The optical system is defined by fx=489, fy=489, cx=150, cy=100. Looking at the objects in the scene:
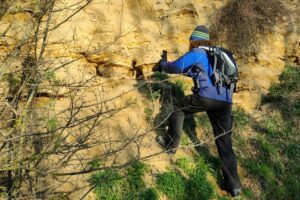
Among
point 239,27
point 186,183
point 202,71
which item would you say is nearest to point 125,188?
point 186,183

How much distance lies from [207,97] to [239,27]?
283 cm

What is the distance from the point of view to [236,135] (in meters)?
7.73

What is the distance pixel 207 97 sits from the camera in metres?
6.34

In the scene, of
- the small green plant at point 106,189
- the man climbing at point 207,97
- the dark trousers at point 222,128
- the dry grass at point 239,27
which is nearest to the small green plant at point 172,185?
the man climbing at point 207,97

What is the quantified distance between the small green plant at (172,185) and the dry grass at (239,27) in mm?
3164

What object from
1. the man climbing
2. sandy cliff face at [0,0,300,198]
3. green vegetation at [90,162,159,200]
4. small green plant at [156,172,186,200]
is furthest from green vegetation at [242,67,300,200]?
green vegetation at [90,162,159,200]

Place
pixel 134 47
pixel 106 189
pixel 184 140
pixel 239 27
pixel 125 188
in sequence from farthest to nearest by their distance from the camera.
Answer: pixel 239 27
pixel 134 47
pixel 184 140
pixel 125 188
pixel 106 189

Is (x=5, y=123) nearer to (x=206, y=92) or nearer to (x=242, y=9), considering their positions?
(x=206, y=92)

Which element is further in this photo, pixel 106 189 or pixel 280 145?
pixel 280 145

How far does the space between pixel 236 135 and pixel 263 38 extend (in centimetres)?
209

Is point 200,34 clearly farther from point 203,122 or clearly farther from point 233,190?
point 233,190

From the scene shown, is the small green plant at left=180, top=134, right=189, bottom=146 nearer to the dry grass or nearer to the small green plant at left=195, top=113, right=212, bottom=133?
the small green plant at left=195, top=113, right=212, bottom=133

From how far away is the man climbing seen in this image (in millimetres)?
6348

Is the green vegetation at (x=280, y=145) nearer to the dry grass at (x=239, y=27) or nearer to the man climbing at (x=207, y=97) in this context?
the man climbing at (x=207, y=97)
